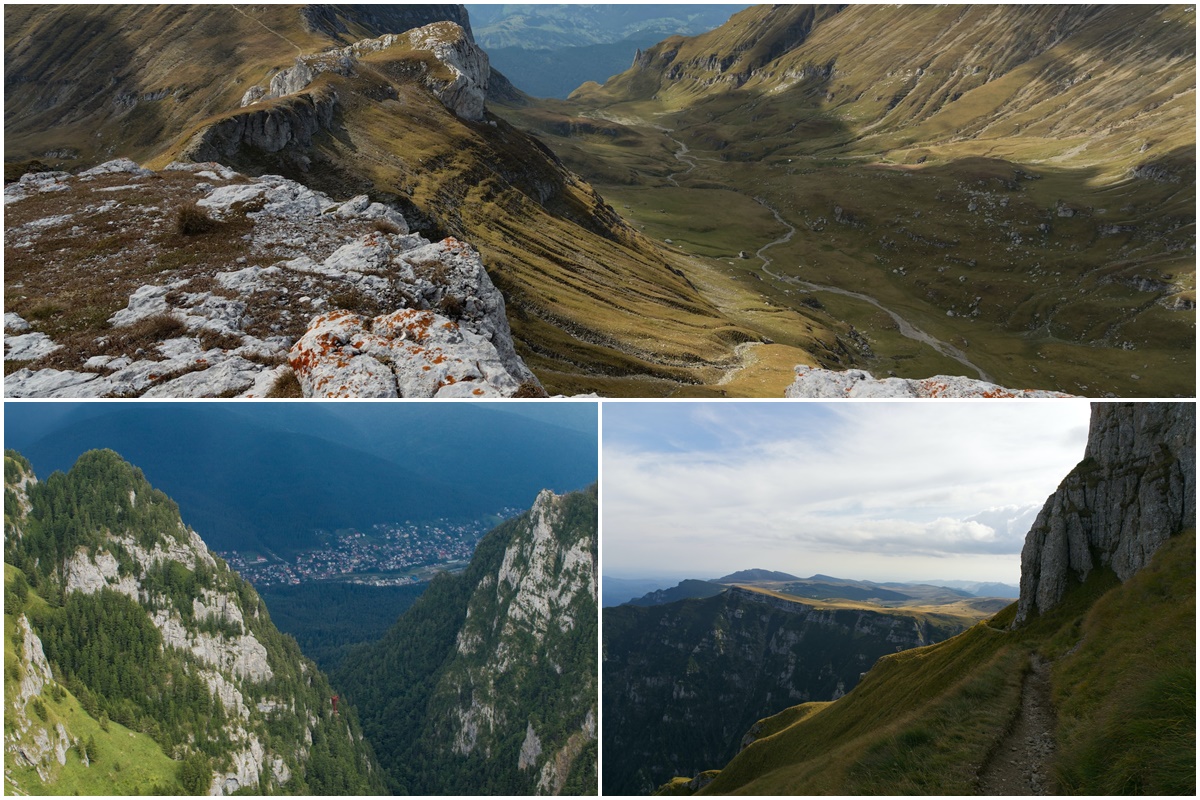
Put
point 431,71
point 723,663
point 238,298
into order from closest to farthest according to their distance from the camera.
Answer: point 238,298, point 431,71, point 723,663

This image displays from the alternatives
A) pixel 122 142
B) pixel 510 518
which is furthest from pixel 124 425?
pixel 122 142

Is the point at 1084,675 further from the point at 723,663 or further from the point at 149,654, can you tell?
the point at 723,663

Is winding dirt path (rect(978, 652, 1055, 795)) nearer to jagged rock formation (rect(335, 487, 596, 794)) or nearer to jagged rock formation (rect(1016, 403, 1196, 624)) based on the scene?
jagged rock formation (rect(1016, 403, 1196, 624))

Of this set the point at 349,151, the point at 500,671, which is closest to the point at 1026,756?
the point at 500,671

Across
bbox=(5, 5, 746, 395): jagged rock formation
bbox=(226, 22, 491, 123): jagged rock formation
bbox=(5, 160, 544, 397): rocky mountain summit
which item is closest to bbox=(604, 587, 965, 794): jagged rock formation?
bbox=(5, 5, 746, 395): jagged rock formation

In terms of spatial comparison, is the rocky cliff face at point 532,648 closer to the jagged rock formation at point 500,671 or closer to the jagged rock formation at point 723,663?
the jagged rock formation at point 500,671
